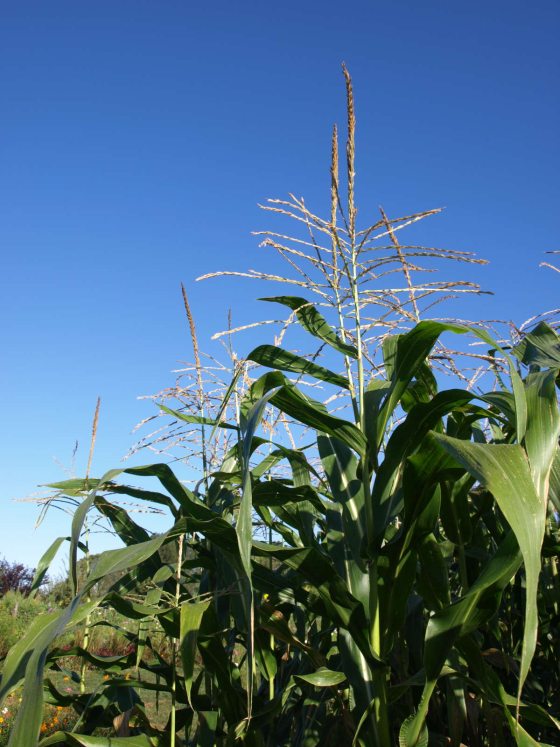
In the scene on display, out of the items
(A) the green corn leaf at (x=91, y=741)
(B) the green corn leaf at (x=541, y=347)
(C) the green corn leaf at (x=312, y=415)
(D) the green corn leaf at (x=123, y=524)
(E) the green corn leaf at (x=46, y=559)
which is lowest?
(A) the green corn leaf at (x=91, y=741)

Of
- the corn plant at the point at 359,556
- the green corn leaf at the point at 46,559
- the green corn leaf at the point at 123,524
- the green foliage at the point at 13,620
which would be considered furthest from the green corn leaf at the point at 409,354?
the green foliage at the point at 13,620

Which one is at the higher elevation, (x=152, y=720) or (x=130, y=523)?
(x=130, y=523)

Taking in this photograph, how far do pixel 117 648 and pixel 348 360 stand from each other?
18.4 ft

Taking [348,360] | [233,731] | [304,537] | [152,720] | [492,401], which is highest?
[348,360]

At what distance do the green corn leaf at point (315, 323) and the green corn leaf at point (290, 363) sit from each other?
7 centimetres

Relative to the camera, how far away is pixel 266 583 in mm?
1728

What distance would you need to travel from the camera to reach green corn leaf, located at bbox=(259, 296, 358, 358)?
1712 millimetres

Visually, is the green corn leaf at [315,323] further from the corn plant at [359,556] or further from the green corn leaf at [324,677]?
the green corn leaf at [324,677]

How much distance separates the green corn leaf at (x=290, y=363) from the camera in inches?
68.4

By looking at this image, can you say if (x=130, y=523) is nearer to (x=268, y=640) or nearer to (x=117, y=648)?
(x=268, y=640)

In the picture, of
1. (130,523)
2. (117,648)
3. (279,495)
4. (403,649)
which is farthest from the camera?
(117,648)

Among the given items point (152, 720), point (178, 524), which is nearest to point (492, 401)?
point (178, 524)

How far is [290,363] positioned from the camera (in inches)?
70.6

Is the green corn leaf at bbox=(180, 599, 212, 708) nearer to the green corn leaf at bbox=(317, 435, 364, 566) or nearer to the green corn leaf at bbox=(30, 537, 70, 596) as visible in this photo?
the green corn leaf at bbox=(317, 435, 364, 566)
